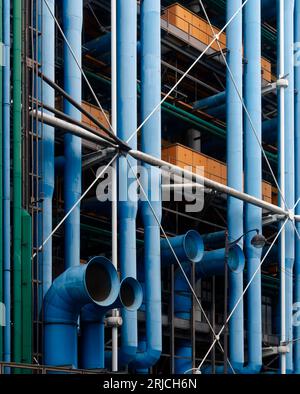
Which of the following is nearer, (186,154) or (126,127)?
(126,127)

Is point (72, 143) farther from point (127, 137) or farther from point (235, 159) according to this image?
point (235, 159)

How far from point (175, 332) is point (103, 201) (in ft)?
14.8

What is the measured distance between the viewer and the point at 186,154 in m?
26.2

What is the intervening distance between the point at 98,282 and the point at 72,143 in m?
3.55

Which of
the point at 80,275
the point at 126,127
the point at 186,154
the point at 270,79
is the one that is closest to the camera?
the point at 80,275

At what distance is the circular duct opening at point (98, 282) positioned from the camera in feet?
63.8

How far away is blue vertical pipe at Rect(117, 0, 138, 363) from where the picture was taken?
72.0 ft

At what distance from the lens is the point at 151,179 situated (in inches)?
920

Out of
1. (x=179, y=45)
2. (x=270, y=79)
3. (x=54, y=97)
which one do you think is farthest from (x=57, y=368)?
(x=270, y=79)

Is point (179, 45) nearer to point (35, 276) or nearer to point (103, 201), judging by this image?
point (103, 201)

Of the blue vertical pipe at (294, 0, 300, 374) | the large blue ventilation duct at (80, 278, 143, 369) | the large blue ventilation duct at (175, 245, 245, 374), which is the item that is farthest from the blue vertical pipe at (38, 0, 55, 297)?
the blue vertical pipe at (294, 0, 300, 374)

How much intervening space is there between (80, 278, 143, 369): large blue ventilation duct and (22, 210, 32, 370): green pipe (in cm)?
203

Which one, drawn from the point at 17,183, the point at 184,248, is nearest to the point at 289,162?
the point at 184,248

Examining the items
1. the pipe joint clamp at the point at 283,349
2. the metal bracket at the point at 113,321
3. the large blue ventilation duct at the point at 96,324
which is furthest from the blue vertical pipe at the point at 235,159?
the large blue ventilation duct at the point at 96,324
